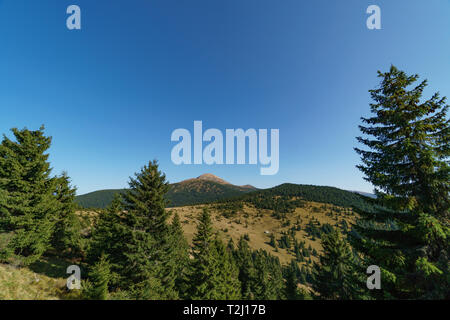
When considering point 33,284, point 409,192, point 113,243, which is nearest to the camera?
point 409,192

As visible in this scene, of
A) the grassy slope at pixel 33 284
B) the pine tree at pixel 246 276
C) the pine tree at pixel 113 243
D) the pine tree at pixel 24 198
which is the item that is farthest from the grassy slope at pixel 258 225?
the pine tree at pixel 24 198

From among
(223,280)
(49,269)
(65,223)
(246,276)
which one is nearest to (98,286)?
(49,269)

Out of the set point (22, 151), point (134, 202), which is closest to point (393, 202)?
point (134, 202)

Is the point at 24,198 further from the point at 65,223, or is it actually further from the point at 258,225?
the point at 258,225

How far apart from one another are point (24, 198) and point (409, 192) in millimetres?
28451

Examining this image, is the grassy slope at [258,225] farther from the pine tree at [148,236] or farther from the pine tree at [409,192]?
the pine tree at [409,192]

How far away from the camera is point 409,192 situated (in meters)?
7.98

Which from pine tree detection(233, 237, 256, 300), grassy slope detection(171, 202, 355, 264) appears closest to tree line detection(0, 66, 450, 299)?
pine tree detection(233, 237, 256, 300)

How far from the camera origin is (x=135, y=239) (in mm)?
14305

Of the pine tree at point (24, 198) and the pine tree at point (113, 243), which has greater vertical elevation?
the pine tree at point (24, 198)

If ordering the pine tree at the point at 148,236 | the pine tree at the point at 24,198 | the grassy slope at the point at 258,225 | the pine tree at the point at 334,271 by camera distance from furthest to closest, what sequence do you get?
the grassy slope at the point at 258,225 → the pine tree at the point at 334,271 → the pine tree at the point at 148,236 → the pine tree at the point at 24,198

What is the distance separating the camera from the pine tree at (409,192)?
22.2 ft

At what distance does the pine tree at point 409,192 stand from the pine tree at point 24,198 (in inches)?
974
